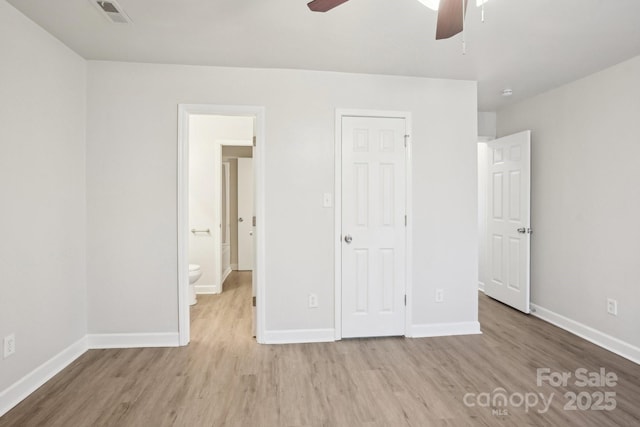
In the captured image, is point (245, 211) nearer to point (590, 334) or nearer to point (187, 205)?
point (187, 205)

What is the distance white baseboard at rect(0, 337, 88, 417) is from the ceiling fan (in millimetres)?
2806

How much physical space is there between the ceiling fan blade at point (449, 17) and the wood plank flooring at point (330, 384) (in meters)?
2.11

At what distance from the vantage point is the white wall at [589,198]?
8.84ft

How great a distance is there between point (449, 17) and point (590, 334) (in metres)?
3.11

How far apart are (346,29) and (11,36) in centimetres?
209

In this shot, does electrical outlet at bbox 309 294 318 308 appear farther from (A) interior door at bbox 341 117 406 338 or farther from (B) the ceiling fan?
(B) the ceiling fan

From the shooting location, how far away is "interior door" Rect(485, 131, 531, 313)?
3609 millimetres

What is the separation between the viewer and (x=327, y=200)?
9.77 ft

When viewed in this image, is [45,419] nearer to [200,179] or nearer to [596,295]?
[200,179]

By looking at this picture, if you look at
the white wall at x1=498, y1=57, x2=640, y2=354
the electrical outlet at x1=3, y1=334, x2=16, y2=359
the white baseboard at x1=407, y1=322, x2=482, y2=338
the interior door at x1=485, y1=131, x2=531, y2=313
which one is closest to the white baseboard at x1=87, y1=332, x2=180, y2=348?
the electrical outlet at x1=3, y1=334, x2=16, y2=359

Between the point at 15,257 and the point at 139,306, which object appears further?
the point at 139,306

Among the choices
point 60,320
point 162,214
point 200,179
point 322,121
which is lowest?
point 60,320

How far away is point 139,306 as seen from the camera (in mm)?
2818

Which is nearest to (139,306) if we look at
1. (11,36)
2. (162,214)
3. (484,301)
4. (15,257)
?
(162,214)
